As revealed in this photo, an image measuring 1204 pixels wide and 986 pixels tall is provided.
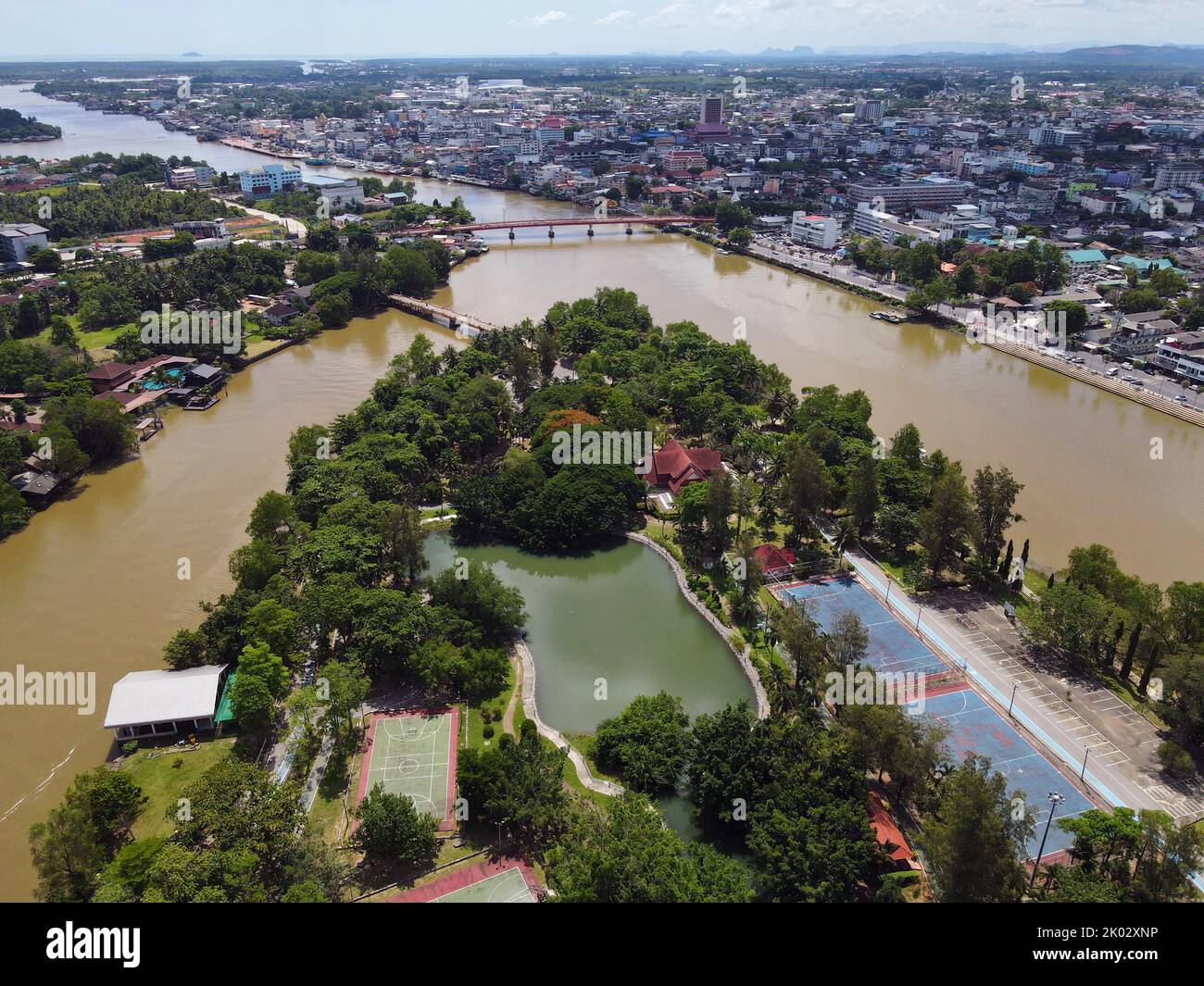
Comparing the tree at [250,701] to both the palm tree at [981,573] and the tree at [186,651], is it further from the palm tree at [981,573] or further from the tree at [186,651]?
the palm tree at [981,573]

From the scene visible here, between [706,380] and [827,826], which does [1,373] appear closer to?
[706,380]

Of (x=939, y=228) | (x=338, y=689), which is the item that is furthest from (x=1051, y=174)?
(x=338, y=689)

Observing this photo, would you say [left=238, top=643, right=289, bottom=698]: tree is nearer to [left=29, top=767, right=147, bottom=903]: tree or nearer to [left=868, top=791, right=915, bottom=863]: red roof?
[left=29, top=767, right=147, bottom=903]: tree

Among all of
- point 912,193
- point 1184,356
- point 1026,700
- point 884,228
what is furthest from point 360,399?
point 912,193

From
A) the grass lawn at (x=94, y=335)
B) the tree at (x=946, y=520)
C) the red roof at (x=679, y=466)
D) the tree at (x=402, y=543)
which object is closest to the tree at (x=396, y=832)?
the tree at (x=402, y=543)

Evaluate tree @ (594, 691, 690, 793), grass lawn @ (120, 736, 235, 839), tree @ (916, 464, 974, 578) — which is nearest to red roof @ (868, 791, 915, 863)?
tree @ (594, 691, 690, 793)
